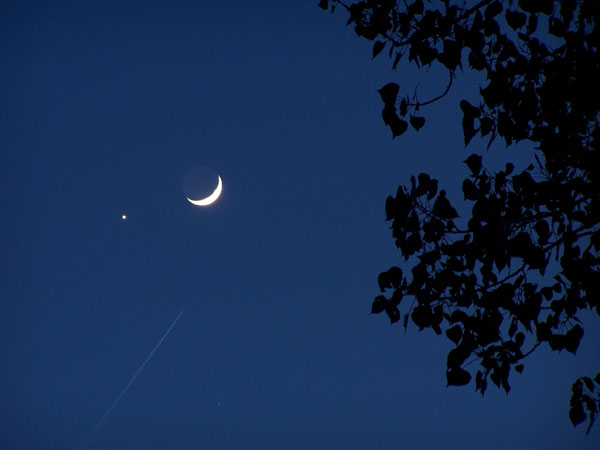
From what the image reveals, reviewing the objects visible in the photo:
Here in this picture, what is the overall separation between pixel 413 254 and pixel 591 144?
148cm

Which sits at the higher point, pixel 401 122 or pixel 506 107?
pixel 506 107

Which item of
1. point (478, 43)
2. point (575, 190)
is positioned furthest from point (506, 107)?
point (575, 190)

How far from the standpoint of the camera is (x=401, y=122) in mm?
2996

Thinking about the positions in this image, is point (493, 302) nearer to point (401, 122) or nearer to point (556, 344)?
point (556, 344)

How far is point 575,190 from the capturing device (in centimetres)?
286

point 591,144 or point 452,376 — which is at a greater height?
point 591,144

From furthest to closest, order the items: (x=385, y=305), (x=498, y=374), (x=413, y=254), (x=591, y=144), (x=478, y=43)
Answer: (x=413, y=254) → (x=385, y=305) → (x=498, y=374) → (x=591, y=144) → (x=478, y=43)

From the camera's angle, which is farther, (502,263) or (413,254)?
(413,254)

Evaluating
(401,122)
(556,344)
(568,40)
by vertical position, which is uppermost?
(568,40)

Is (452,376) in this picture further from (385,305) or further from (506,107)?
(506,107)

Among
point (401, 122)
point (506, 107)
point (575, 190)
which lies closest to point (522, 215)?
point (575, 190)

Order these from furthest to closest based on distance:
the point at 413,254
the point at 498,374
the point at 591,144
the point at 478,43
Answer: the point at 413,254, the point at 498,374, the point at 591,144, the point at 478,43

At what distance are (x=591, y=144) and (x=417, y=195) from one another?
1210 mm

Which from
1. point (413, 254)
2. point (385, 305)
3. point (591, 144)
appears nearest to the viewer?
point (591, 144)
